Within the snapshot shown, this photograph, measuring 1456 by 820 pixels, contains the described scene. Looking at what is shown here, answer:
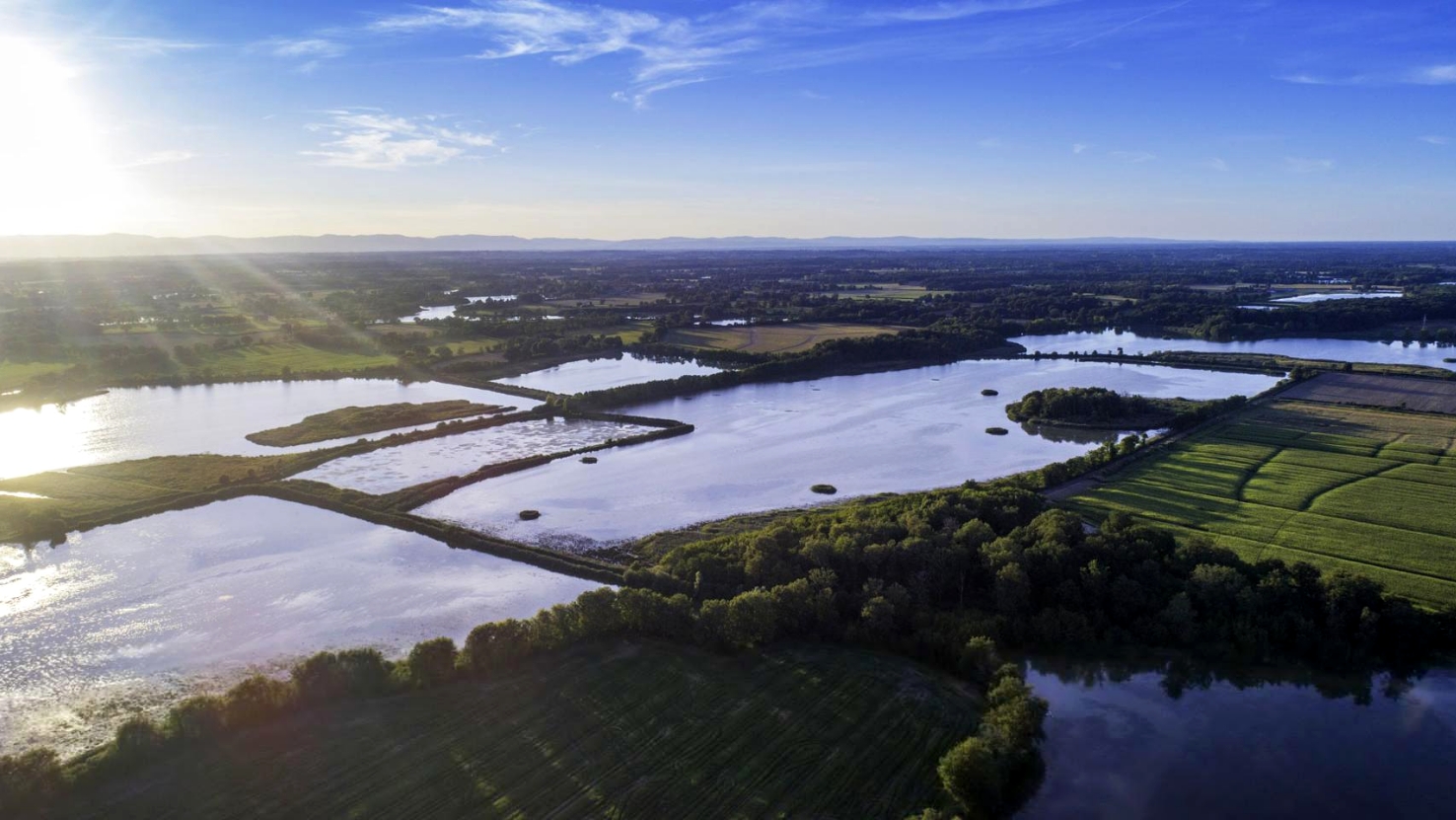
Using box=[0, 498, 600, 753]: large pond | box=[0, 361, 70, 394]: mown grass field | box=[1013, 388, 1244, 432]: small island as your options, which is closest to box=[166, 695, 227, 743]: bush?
box=[0, 498, 600, 753]: large pond

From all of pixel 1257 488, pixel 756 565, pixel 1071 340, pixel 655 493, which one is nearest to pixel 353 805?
pixel 756 565

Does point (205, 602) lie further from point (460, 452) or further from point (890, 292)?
point (890, 292)

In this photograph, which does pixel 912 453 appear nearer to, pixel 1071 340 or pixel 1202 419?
pixel 1202 419

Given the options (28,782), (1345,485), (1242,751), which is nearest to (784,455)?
(1345,485)

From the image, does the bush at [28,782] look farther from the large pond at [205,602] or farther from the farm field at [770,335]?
the farm field at [770,335]

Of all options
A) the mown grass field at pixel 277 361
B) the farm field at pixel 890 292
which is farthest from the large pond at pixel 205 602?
the farm field at pixel 890 292

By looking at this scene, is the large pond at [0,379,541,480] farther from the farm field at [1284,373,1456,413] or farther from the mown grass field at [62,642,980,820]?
the farm field at [1284,373,1456,413]

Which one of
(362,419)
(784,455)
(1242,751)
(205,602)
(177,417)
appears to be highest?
(362,419)
